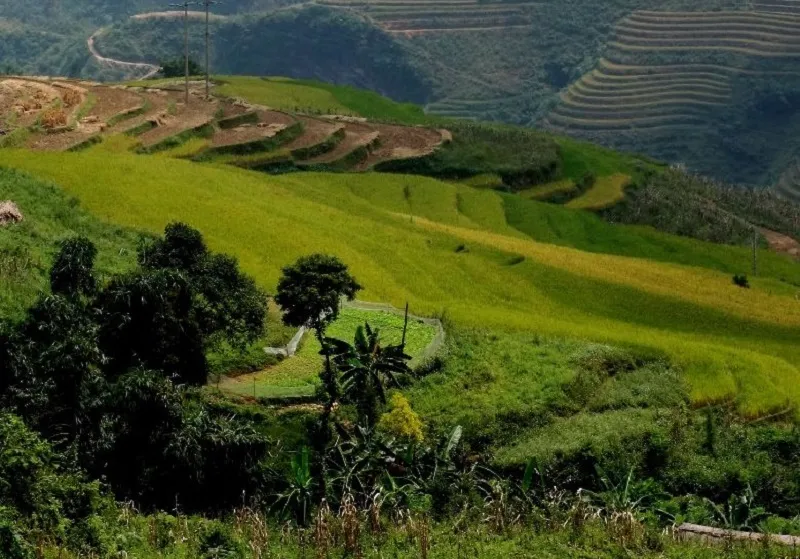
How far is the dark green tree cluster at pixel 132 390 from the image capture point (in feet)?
57.4

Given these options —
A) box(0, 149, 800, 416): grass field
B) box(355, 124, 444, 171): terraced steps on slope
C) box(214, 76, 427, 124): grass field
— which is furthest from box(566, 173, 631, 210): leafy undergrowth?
box(0, 149, 800, 416): grass field

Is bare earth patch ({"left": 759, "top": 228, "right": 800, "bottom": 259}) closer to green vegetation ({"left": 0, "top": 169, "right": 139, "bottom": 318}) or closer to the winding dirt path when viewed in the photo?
green vegetation ({"left": 0, "top": 169, "right": 139, "bottom": 318})

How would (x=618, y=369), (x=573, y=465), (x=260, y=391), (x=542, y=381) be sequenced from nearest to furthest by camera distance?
→ 1. (x=573, y=465)
2. (x=260, y=391)
3. (x=542, y=381)
4. (x=618, y=369)

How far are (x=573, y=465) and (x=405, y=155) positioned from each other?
3961 centimetres

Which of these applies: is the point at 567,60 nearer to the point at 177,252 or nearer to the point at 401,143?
the point at 401,143

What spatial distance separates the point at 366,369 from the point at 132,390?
15.7ft

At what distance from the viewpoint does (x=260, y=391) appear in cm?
2156

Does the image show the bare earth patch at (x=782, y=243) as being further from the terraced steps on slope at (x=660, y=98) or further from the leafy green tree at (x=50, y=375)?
the terraced steps on slope at (x=660, y=98)

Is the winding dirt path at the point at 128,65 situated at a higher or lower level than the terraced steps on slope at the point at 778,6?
lower

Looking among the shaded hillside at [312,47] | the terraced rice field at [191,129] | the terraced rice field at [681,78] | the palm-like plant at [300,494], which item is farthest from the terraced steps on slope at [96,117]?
the shaded hillside at [312,47]

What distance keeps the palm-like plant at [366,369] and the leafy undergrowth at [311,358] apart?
3.94 feet

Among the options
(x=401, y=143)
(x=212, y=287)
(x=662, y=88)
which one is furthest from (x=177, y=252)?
(x=662, y=88)

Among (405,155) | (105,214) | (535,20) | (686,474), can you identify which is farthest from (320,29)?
(686,474)

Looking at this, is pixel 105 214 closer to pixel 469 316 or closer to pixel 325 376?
pixel 469 316
